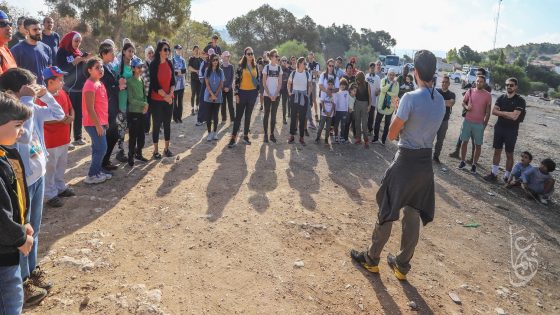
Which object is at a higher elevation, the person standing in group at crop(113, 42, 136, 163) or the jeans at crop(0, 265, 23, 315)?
the person standing in group at crop(113, 42, 136, 163)

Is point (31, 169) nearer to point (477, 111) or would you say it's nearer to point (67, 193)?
point (67, 193)

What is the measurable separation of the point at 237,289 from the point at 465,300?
2258 millimetres

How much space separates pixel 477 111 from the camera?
25.5ft

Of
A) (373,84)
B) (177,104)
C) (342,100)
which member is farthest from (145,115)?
(373,84)

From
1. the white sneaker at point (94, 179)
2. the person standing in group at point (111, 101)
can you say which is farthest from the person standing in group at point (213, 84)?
the white sneaker at point (94, 179)

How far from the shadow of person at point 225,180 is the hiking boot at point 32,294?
76.9 inches

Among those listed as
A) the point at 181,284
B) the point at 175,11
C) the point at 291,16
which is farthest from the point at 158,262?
the point at 291,16

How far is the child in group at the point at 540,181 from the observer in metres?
7.23

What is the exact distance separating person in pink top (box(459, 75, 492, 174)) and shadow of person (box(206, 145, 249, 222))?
490 cm

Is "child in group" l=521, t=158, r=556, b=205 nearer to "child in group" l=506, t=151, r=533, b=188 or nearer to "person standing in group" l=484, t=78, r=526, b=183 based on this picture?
"child in group" l=506, t=151, r=533, b=188

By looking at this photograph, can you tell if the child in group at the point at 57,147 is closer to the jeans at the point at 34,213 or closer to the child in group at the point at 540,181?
the jeans at the point at 34,213

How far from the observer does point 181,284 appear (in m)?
3.28

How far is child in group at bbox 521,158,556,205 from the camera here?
7.23m

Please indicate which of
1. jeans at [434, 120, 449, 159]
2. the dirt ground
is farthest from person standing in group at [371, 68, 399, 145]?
the dirt ground
